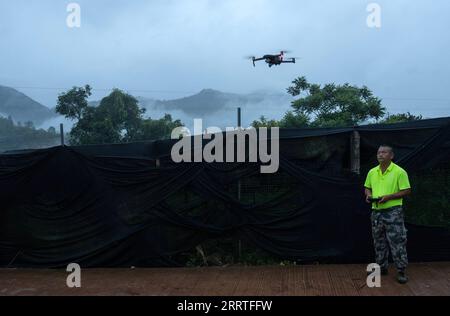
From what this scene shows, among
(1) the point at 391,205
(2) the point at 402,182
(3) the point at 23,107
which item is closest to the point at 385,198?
(1) the point at 391,205

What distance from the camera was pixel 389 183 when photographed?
5.34 meters

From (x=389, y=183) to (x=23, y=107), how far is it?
106973 millimetres

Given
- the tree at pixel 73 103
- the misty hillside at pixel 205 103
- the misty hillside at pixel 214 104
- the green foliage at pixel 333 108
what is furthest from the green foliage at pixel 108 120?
the misty hillside at pixel 205 103

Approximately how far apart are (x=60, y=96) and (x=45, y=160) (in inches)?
988

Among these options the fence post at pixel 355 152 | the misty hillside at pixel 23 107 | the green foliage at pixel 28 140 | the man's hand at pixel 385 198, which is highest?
the misty hillside at pixel 23 107

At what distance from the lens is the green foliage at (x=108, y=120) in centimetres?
2905

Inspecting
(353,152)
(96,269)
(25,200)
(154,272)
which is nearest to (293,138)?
(353,152)

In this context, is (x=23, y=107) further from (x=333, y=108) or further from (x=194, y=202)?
(x=194, y=202)

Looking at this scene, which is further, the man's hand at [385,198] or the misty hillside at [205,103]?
the misty hillside at [205,103]

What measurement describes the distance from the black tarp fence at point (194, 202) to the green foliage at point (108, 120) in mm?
22540

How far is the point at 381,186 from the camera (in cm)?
→ 540

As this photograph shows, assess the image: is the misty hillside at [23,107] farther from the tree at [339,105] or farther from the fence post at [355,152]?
the fence post at [355,152]

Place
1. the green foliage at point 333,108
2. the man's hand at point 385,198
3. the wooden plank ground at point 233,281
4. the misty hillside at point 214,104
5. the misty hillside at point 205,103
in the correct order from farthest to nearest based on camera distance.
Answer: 1. the misty hillside at point 205,103
2. the misty hillside at point 214,104
3. the green foliage at point 333,108
4. the man's hand at point 385,198
5. the wooden plank ground at point 233,281
